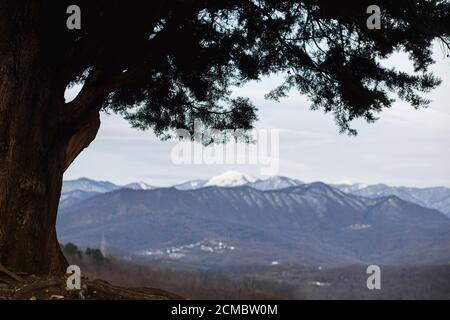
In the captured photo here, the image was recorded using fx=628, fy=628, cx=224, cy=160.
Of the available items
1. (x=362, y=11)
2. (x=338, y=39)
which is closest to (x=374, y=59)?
(x=338, y=39)

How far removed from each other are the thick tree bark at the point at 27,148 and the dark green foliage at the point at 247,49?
39 cm

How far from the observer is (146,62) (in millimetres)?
8477

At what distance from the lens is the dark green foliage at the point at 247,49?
26.4ft

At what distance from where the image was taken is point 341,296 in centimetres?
19550

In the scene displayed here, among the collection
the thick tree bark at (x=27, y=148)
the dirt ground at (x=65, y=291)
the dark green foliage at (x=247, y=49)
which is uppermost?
the dark green foliage at (x=247, y=49)

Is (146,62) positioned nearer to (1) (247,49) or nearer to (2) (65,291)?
(1) (247,49)

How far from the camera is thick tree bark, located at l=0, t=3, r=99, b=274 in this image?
24.5 ft

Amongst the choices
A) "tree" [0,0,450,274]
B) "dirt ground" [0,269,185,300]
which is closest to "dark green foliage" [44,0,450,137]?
"tree" [0,0,450,274]

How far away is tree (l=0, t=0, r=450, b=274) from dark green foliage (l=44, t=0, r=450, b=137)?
0.06 ft

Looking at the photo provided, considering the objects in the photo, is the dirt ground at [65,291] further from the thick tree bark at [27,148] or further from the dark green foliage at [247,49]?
the dark green foliage at [247,49]

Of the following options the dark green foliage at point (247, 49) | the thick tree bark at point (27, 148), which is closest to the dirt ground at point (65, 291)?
the thick tree bark at point (27, 148)

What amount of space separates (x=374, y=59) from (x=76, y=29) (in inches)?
171

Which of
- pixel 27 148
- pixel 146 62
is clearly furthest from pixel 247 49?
pixel 27 148

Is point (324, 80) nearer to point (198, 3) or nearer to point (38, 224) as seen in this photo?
point (198, 3)
